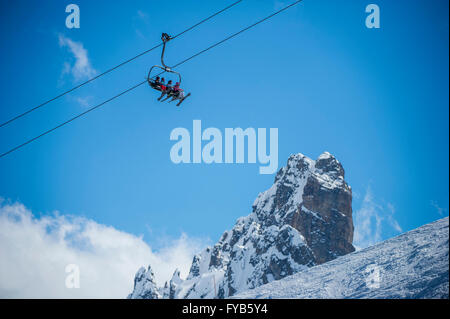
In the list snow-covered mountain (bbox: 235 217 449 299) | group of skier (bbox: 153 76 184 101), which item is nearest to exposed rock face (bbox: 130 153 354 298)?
snow-covered mountain (bbox: 235 217 449 299)

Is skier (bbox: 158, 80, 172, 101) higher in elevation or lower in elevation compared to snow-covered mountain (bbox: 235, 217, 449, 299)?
higher

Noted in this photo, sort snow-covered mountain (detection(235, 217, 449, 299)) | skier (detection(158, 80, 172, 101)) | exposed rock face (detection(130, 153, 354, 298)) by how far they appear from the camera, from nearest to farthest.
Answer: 1. snow-covered mountain (detection(235, 217, 449, 299))
2. skier (detection(158, 80, 172, 101))
3. exposed rock face (detection(130, 153, 354, 298))

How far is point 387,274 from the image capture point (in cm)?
2070

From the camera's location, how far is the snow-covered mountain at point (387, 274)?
→ 18.2 m

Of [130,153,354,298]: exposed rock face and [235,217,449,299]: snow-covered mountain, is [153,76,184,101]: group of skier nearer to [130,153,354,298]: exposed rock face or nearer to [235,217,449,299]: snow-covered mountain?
[235,217,449,299]: snow-covered mountain

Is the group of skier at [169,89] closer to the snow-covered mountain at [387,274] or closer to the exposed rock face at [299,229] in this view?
the snow-covered mountain at [387,274]

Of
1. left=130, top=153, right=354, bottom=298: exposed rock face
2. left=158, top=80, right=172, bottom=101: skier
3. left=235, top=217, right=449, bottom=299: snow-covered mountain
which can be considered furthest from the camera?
left=130, top=153, right=354, bottom=298: exposed rock face

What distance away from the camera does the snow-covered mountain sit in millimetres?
18234

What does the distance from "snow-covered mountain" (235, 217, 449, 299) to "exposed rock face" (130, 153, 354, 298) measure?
121m

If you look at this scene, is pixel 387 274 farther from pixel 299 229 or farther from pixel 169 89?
pixel 299 229

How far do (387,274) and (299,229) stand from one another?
13565 centimetres

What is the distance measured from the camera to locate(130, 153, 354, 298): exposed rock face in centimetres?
14700

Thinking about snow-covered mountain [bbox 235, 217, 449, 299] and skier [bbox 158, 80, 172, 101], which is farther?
skier [bbox 158, 80, 172, 101]

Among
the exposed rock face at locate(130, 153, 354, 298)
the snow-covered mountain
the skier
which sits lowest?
the snow-covered mountain
